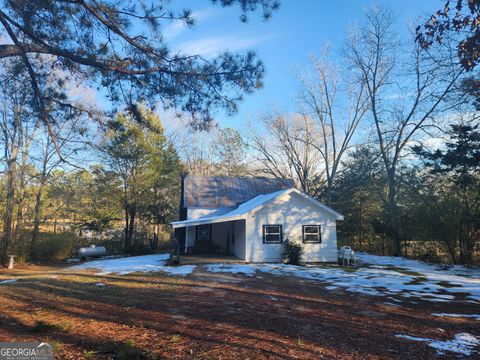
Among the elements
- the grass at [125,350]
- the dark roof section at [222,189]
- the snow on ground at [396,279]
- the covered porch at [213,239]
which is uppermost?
the dark roof section at [222,189]

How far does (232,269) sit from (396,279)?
586cm

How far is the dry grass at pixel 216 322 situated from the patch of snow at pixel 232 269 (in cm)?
343

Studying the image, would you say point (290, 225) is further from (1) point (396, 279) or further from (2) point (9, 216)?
(2) point (9, 216)

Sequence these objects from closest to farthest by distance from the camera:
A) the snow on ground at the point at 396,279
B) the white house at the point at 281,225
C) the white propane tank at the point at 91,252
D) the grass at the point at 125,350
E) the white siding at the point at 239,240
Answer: the grass at the point at 125,350, the snow on ground at the point at 396,279, the white house at the point at 281,225, the white siding at the point at 239,240, the white propane tank at the point at 91,252

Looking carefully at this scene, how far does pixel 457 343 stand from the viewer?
16.0 feet

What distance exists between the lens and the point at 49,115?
751cm

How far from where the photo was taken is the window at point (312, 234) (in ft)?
54.3

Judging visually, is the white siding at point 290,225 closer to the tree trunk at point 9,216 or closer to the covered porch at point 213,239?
the covered porch at point 213,239

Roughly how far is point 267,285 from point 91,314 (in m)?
5.19

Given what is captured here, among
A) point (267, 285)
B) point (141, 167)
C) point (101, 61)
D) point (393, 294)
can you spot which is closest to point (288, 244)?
point (267, 285)

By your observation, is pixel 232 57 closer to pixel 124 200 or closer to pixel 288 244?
pixel 288 244

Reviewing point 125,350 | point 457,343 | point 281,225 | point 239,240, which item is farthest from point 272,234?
point 125,350

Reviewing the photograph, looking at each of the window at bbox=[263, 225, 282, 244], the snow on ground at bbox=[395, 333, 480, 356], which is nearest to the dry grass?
the snow on ground at bbox=[395, 333, 480, 356]

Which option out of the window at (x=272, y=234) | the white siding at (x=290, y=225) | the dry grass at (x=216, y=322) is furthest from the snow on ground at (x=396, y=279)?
the window at (x=272, y=234)
